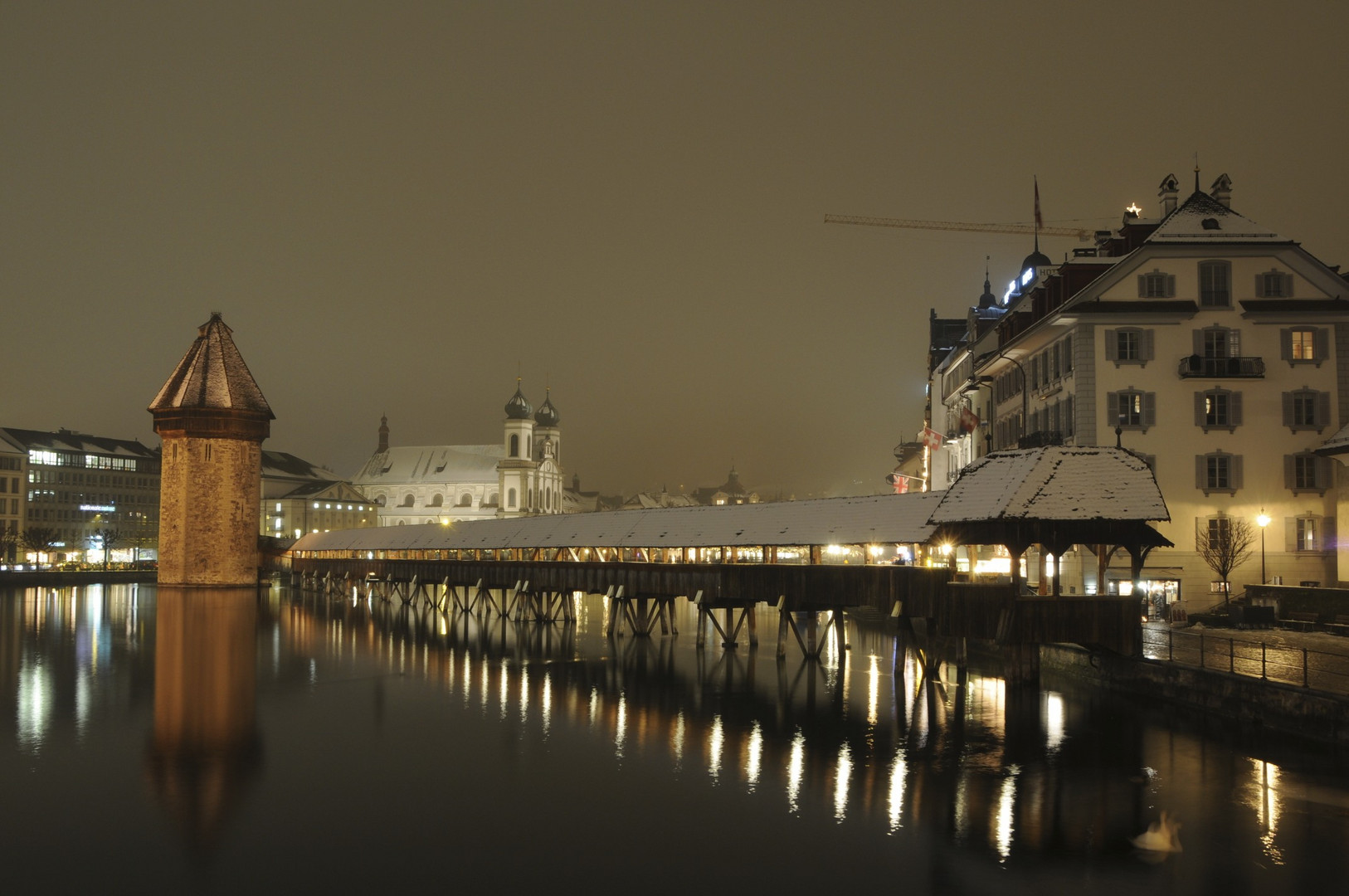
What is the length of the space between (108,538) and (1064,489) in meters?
96.2

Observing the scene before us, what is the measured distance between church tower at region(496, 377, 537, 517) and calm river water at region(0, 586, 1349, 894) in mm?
80698

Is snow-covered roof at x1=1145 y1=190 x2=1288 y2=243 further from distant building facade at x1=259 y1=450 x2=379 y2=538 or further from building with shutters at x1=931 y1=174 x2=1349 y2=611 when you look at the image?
distant building facade at x1=259 y1=450 x2=379 y2=538

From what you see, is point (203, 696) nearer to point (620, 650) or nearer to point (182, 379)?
point (620, 650)

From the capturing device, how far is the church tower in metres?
111

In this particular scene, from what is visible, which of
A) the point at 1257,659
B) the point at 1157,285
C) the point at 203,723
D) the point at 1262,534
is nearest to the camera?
the point at 1257,659

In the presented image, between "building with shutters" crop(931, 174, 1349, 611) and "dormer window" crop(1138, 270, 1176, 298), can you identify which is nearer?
"building with shutters" crop(931, 174, 1349, 611)

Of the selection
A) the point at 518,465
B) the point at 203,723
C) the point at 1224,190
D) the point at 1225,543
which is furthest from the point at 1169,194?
the point at 518,465

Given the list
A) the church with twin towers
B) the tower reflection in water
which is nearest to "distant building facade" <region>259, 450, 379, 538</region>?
the church with twin towers

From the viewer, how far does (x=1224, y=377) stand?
101 feet

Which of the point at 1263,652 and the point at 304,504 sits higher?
the point at 304,504

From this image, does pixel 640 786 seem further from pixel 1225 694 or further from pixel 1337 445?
pixel 1337 445

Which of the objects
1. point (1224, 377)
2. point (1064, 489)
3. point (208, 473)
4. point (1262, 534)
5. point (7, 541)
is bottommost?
point (7, 541)

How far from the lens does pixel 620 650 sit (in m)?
34.9

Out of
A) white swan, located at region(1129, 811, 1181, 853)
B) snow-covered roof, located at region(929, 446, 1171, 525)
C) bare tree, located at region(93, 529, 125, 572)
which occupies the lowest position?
white swan, located at region(1129, 811, 1181, 853)
